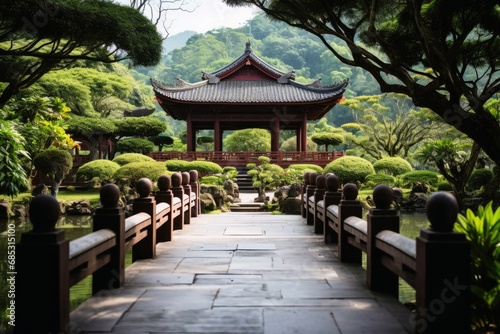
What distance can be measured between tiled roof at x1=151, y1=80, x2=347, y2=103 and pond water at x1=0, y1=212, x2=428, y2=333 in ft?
36.8

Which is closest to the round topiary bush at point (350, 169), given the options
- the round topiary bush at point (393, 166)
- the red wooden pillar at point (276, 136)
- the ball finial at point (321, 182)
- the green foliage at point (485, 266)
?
the round topiary bush at point (393, 166)

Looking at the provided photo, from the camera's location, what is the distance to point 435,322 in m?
2.54

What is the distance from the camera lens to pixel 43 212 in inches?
101

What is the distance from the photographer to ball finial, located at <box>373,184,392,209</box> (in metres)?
3.73

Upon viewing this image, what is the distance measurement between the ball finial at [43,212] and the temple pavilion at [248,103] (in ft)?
73.7

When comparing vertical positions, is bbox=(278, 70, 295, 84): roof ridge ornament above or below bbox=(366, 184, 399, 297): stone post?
above

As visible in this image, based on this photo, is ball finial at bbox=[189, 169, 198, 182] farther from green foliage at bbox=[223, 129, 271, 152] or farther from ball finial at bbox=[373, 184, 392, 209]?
green foliage at bbox=[223, 129, 271, 152]

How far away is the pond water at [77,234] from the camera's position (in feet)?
18.0

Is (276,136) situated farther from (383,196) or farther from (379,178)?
(383,196)

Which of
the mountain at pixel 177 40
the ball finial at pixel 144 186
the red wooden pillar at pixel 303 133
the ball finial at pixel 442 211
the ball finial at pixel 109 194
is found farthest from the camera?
the mountain at pixel 177 40

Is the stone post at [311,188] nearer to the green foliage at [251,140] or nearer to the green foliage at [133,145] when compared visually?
the green foliage at [133,145]

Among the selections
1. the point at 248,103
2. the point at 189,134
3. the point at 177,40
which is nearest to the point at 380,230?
the point at 248,103

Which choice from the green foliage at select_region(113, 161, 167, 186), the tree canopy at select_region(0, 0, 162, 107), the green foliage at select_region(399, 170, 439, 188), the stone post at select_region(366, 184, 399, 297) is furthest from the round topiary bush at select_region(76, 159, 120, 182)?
the stone post at select_region(366, 184, 399, 297)

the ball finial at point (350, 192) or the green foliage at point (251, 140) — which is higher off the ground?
the green foliage at point (251, 140)
